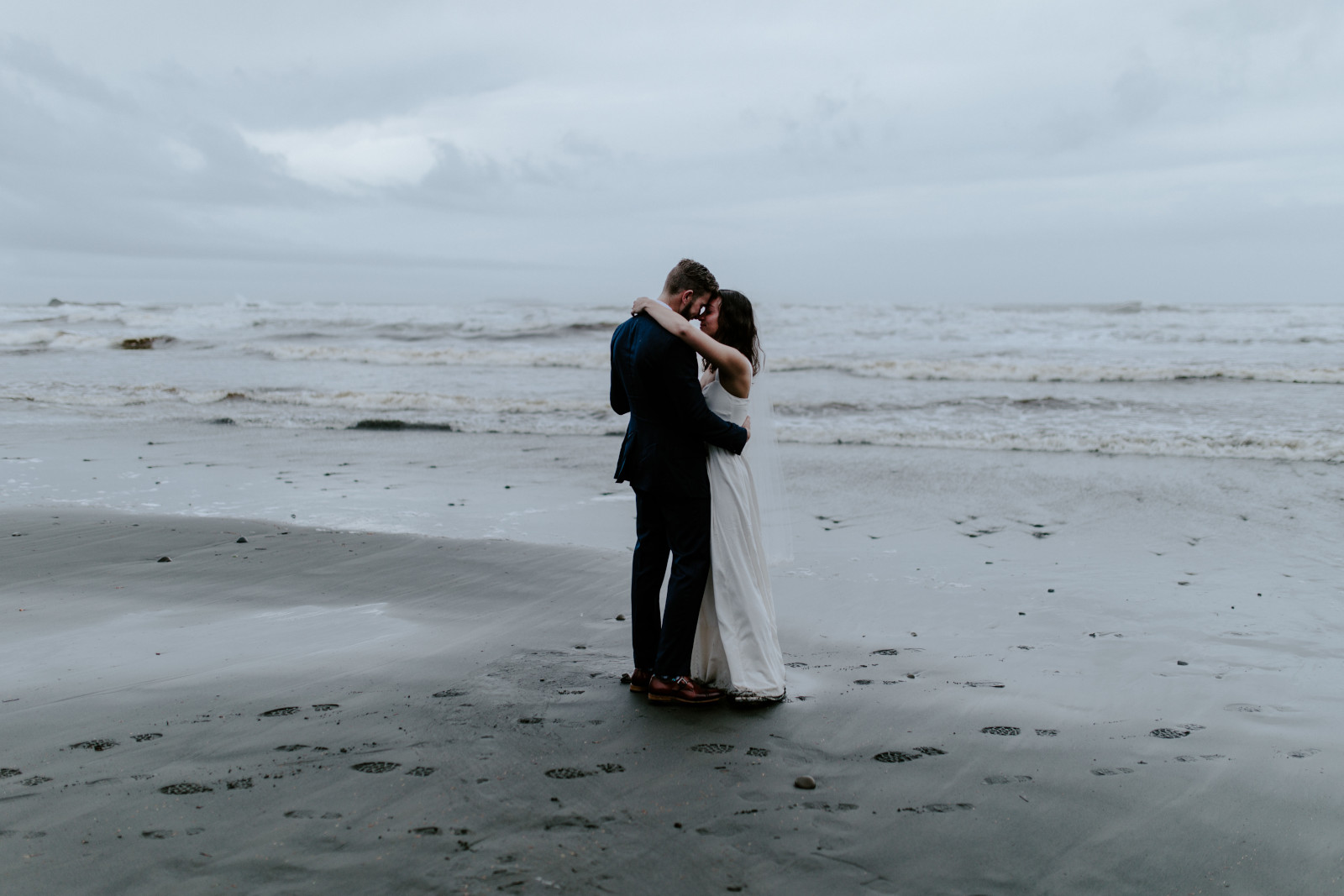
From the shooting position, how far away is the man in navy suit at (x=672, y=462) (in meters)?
3.62

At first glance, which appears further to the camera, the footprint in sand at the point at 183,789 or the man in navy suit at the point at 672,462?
the man in navy suit at the point at 672,462

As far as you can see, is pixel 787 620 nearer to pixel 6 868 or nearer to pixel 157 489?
pixel 6 868

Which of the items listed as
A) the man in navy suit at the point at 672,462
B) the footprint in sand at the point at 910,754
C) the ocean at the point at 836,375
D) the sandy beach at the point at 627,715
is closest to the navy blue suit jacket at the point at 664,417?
the man in navy suit at the point at 672,462

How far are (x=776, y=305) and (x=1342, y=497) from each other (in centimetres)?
3688

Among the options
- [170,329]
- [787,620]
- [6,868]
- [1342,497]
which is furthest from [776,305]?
[6,868]

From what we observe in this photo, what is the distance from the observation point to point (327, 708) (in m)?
3.63

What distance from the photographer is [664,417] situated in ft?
12.2

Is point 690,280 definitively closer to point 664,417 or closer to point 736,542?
point 664,417

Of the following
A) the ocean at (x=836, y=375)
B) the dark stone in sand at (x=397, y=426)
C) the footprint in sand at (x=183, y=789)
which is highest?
the ocean at (x=836, y=375)

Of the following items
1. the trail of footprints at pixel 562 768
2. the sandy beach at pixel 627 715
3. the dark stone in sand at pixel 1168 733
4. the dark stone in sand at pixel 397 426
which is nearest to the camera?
the sandy beach at pixel 627 715

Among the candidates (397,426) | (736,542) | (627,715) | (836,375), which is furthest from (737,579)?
(836,375)

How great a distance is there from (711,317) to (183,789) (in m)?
2.56

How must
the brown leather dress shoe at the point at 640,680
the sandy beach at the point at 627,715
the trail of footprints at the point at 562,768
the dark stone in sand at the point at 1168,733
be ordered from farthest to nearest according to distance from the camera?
the brown leather dress shoe at the point at 640,680, the dark stone in sand at the point at 1168,733, the trail of footprints at the point at 562,768, the sandy beach at the point at 627,715

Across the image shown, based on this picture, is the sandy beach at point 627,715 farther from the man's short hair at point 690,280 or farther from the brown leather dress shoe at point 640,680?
the man's short hair at point 690,280
